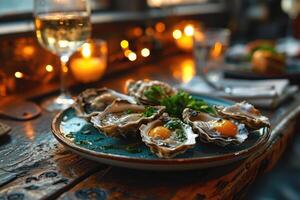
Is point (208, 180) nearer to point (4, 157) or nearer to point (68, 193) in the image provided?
point (68, 193)

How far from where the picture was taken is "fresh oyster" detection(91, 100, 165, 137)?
678 mm

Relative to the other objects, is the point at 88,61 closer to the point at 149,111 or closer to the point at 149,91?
the point at 149,91

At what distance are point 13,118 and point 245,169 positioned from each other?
1.74ft

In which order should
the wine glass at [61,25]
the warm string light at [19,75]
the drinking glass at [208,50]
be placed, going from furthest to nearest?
1. the drinking glass at [208,50]
2. the warm string light at [19,75]
3. the wine glass at [61,25]

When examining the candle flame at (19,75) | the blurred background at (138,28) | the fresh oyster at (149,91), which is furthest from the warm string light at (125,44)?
the fresh oyster at (149,91)

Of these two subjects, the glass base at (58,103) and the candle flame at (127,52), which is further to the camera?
the candle flame at (127,52)

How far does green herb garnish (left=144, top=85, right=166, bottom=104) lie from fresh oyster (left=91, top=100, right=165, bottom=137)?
0.22 ft

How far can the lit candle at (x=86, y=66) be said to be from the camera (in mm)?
1219

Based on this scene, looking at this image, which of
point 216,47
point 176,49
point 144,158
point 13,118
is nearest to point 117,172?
point 144,158

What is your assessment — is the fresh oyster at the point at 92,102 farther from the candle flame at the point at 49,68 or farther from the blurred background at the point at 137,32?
the candle flame at the point at 49,68

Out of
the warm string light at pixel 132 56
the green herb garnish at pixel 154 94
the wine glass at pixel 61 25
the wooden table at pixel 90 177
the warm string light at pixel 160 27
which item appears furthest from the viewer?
the warm string light at pixel 160 27

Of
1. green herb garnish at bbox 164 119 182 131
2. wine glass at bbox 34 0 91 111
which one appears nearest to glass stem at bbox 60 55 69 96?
wine glass at bbox 34 0 91 111

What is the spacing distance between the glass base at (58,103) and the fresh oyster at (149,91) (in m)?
0.21

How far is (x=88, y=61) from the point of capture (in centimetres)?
121
